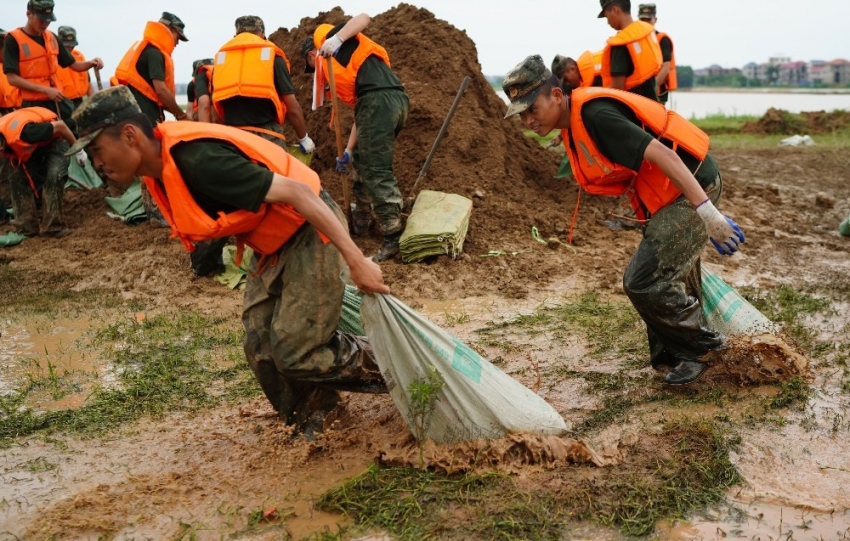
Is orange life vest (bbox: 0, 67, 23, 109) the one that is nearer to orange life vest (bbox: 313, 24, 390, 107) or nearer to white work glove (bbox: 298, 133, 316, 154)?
white work glove (bbox: 298, 133, 316, 154)

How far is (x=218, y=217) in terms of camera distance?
319 centimetres

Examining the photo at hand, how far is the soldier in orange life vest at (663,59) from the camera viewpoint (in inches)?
307

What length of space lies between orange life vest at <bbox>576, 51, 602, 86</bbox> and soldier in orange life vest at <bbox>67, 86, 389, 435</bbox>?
15.9 feet

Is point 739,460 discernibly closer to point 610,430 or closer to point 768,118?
point 610,430

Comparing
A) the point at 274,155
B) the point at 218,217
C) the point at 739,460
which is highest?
the point at 274,155

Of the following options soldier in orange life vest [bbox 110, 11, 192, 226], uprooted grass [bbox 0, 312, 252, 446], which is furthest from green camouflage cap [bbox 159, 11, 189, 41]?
uprooted grass [bbox 0, 312, 252, 446]

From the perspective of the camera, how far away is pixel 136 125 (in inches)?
121

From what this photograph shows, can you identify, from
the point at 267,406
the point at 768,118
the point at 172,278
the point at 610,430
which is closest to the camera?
the point at 610,430

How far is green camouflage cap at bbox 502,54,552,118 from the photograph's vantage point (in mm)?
3775

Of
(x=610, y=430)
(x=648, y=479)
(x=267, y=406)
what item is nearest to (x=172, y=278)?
(x=267, y=406)

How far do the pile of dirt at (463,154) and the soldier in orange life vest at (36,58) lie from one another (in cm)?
252

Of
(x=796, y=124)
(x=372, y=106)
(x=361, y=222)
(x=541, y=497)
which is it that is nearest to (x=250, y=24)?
(x=372, y=106)

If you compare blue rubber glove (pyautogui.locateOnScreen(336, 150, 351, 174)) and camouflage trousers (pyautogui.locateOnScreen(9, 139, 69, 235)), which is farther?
camouflage trousers (pyautogui.locateOnScreen(9, 139, 69, 235))

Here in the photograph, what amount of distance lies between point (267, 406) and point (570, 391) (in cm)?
163
